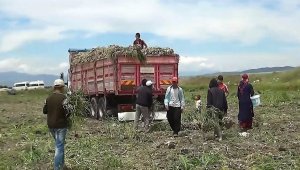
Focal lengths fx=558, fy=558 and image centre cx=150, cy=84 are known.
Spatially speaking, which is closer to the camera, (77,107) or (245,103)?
(77,107)

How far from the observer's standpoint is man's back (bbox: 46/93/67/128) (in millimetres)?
10328

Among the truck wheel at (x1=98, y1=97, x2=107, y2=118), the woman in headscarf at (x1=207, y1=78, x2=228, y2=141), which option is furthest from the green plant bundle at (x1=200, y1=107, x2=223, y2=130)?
the truck wheel at (x1=98, y1=97, x2=107, y2=118)

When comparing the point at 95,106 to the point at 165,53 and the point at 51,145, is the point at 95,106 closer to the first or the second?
the point at 165,53

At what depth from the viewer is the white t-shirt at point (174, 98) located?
14766 mm

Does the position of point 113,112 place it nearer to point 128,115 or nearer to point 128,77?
point 128,115

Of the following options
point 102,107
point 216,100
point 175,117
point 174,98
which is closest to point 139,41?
point 102,107

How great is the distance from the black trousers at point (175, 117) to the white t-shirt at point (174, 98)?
0.11 metres

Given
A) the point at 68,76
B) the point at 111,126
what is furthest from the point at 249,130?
the point at 68,76

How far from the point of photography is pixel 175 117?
14789 mm

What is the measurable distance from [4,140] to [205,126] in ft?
19.1

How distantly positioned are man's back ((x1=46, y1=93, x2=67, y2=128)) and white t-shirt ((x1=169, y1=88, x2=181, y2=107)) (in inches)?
192

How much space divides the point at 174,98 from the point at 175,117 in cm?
51

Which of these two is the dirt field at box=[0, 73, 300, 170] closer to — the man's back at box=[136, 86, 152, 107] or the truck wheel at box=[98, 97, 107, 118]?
the man's back at box=[136, 86, 152, 107]

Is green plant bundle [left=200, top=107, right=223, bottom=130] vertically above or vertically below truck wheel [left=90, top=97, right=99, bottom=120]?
above
